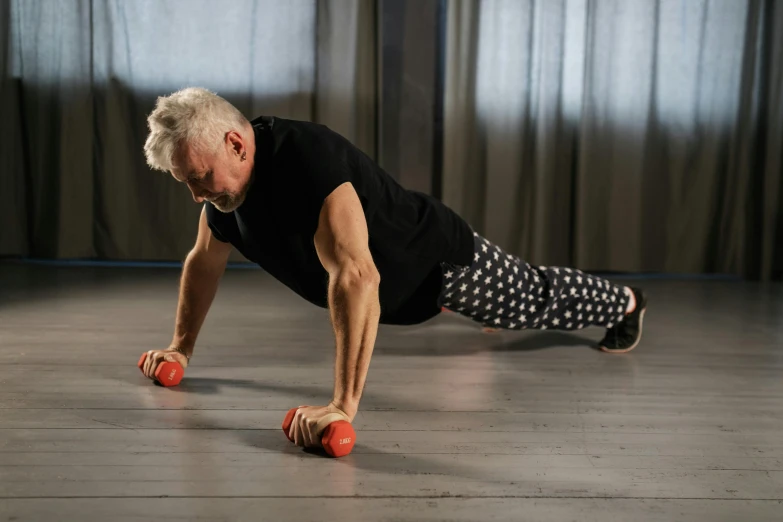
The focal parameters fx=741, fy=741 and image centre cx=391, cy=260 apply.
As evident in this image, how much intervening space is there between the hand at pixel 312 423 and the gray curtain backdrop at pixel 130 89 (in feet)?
8.32

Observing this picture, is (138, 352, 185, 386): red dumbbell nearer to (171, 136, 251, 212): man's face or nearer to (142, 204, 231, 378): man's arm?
(142, 204, 231, 378): man's arm

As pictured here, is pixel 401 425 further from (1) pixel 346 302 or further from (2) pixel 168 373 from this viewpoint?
(2) pixel 168 373

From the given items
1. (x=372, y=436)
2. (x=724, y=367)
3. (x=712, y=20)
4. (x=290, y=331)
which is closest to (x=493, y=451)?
(x=372, y=436)

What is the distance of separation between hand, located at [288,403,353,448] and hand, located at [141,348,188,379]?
19.7 inches

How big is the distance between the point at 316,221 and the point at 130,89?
8.82 ft

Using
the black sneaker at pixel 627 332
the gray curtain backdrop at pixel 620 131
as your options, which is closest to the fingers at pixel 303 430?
the black sneaker at pixel 627 332

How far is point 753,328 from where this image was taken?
255cm

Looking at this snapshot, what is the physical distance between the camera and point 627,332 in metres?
2.18

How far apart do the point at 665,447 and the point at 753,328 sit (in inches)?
54.6

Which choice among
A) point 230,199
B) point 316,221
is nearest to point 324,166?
point 316,221

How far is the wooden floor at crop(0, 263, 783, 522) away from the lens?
1.12 meters

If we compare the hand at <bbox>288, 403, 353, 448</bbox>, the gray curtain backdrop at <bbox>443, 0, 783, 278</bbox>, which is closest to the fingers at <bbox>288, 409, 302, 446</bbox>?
the hand at <bbox>288, 403, 353, 448</bbox>

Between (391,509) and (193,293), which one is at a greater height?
(193,293)

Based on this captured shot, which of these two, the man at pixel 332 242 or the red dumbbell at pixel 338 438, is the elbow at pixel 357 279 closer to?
the man at pixel 332 242
